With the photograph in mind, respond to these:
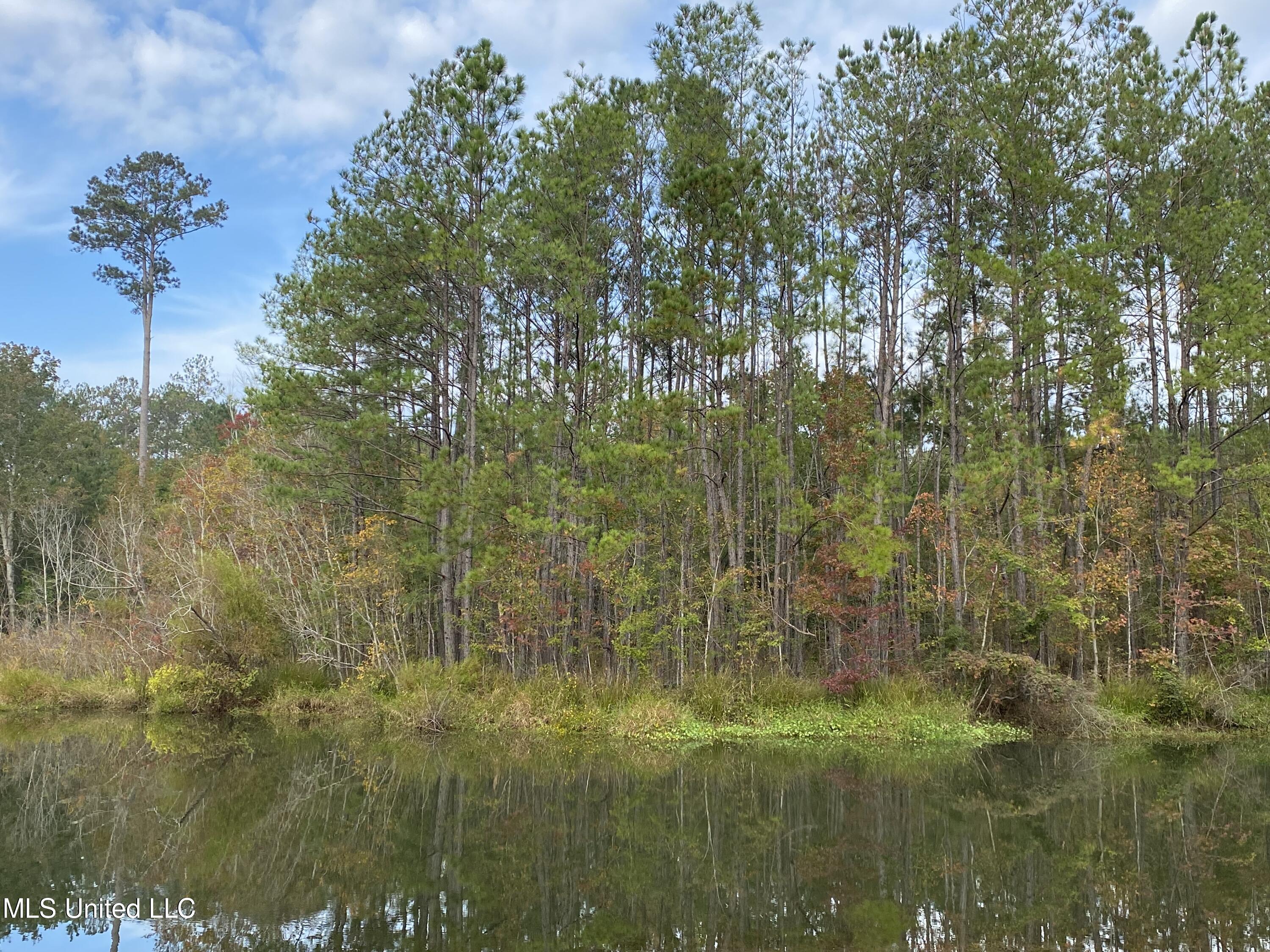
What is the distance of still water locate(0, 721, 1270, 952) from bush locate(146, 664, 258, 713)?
3855mm

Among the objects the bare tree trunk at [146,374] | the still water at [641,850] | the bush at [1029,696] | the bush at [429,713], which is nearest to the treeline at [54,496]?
the bare tree trunk at [146,374]

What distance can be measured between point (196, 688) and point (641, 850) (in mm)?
12074

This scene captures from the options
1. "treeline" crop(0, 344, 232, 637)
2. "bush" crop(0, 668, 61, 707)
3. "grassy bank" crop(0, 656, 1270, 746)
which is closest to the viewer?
"grassy bank" crop(0, 656, 1270, 746)

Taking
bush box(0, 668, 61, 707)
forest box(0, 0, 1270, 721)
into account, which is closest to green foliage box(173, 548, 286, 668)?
forest box(0, 0, 1270, 721)

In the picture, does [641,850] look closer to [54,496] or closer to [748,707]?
[748,707]

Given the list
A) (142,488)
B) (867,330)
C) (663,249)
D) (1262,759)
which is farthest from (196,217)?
(1262,759)

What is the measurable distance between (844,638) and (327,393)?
11931mm

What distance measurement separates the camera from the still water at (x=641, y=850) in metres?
5.93

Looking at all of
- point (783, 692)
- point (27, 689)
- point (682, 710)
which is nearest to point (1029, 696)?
point (783, 692)

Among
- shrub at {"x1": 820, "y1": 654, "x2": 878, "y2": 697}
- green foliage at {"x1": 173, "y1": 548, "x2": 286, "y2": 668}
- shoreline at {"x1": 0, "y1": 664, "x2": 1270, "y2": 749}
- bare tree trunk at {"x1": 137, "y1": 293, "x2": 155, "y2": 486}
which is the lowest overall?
shoreline at {"x1": 0, "y1": 664, "x2": 1270, "y2": 749}

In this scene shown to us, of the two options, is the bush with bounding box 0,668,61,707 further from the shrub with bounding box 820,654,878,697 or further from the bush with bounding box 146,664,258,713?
the shrub with bounding box 820,654,878,697

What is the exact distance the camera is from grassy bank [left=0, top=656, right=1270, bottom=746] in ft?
46.7

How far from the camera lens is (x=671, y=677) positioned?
16406 mm

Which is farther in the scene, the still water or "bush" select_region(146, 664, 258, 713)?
Result: "bush" select_region(146, 664, 258, 713)
